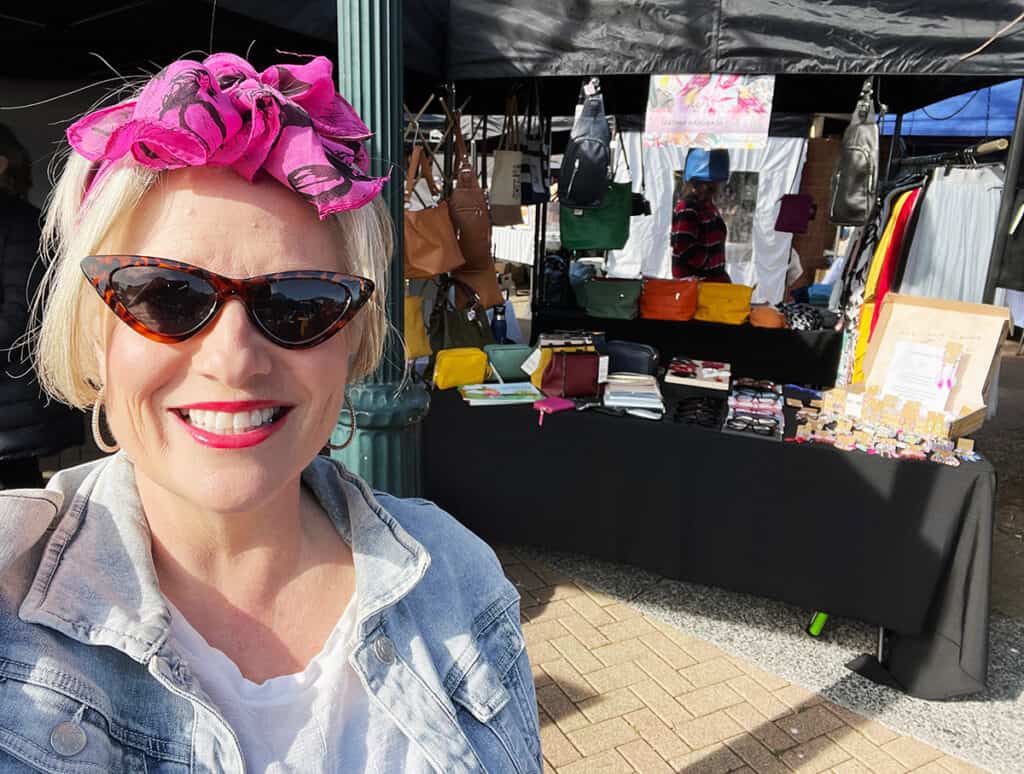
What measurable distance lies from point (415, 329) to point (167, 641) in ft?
10.6

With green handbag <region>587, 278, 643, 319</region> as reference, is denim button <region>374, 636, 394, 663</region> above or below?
below

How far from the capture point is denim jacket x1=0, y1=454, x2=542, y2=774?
0.76 meters

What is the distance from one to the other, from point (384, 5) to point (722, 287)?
4.84 m

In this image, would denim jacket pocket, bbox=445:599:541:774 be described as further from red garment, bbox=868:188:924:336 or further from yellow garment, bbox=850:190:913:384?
red garment, bbox=868:188:924:336

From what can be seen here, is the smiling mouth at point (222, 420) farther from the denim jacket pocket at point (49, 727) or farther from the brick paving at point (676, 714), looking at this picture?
the brick paving at point (676, 714)

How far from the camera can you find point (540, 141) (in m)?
5.44

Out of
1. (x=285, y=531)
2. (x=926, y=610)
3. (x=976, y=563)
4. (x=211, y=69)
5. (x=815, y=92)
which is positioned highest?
(x=815, y=92)

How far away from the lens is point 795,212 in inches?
293

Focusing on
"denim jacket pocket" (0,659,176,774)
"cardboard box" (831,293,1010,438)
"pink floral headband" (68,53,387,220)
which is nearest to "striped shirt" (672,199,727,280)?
"cardboard box" (831,293,1010,438)

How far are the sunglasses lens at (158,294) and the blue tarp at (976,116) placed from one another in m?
7.96

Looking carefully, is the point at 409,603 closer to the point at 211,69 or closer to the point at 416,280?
the point at 211,69

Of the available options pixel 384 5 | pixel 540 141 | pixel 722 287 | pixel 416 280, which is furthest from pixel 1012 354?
pixel 384 5

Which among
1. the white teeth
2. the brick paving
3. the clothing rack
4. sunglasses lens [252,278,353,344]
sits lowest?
the brick paving

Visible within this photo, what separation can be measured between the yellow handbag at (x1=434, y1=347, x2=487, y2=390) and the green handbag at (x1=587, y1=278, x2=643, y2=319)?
2411mm
